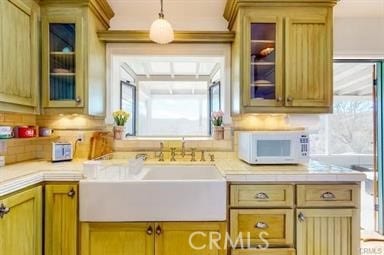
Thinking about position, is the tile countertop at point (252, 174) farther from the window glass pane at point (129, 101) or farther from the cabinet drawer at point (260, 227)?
the window glass pane at point (129, 101)

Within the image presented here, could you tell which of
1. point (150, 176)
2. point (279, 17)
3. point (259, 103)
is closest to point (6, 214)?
point (150, 176)

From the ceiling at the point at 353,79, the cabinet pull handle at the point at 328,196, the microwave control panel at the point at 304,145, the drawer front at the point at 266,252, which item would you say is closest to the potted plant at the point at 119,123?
the drawer front at the point at 266,252

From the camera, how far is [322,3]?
215 centimetres

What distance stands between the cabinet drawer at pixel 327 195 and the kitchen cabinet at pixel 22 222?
1713mm

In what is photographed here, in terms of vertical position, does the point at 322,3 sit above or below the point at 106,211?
above

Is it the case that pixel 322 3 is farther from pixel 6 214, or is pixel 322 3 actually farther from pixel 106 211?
pixel 6 214

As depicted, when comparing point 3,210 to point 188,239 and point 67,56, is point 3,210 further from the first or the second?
point 67,56

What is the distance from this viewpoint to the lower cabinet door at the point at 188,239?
1.79 metres

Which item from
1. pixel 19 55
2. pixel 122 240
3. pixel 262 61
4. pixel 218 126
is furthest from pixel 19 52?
pixel 262 61

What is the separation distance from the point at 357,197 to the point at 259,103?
933mm

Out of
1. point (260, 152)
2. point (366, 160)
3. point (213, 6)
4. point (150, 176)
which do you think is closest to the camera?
point (260, 152)

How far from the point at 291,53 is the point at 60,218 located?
2084 mm

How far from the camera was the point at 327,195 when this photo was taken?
1.81m

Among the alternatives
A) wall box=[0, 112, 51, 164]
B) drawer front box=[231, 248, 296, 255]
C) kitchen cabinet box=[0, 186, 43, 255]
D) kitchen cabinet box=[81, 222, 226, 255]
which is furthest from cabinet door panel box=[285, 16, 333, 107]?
wall box=[0, 112, 51, 164]
